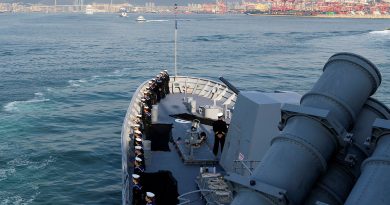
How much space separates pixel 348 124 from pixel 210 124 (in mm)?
12643

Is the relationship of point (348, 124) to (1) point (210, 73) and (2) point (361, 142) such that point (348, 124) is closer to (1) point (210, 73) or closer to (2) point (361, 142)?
(2) point (361, 142)

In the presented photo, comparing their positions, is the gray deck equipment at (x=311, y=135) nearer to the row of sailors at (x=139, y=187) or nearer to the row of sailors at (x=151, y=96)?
the row of sailors at (x=139, y=187)

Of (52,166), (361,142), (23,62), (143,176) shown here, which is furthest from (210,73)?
(361,142)

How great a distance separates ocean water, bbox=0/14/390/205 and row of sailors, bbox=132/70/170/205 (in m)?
4.09

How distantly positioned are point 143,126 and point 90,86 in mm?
27442

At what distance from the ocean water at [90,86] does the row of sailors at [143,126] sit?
4085 millimetres

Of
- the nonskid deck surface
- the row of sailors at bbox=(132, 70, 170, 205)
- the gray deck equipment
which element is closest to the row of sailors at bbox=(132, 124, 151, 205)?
the row of sailors at bbox=(132, 70, 170, 205)

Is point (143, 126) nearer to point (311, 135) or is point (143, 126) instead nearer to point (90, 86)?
point (311, 135)

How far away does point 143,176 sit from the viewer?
12.6 meters

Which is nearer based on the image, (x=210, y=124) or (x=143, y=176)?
(x=143, y=176)

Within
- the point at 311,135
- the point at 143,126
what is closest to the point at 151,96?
the point at 143,126

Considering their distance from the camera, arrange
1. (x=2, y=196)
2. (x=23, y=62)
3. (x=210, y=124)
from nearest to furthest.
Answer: (x=2, y=196)
(x=210, y=124)
(x=23, y=62)

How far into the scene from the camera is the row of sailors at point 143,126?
35.9ft

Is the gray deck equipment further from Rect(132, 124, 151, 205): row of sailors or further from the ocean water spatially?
the ocean water
